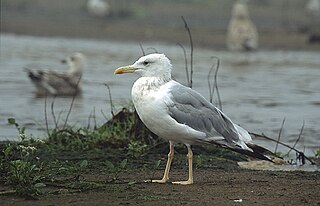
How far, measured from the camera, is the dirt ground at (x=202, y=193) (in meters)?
6.18

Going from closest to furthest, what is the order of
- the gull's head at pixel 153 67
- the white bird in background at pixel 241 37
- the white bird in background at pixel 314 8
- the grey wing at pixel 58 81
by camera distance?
the gull's head at pixel 153 67
the grey wing at pixel 58 81
the white bird in background at pixel 241 37
the white bird in background at pixel 314 8

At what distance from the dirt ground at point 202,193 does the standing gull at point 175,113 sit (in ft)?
0.93

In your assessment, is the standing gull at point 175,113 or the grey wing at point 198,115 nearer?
the standing gull at point 175,113

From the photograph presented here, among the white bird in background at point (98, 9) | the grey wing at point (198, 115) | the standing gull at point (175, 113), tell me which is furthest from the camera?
the white bird in background at point (98, 9)

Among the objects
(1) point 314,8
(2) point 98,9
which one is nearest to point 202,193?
(2) point 98,9

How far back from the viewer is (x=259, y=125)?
13258 mm

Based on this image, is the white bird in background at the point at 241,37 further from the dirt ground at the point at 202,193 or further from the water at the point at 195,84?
the dirt ground at the point at 202,193

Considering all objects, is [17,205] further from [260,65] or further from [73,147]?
[260,65]

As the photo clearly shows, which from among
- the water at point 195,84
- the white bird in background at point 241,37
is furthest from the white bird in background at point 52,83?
the white bird in background at point 241,37

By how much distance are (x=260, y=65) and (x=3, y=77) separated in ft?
27.4

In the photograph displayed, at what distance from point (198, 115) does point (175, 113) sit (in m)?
0.32

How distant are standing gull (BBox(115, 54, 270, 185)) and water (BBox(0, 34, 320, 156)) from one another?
2.79 m

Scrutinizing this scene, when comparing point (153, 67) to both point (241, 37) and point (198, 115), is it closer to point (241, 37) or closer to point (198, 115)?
point (198, 115)

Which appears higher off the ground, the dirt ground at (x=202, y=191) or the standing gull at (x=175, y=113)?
the standing gull at (x=175, y=113)
